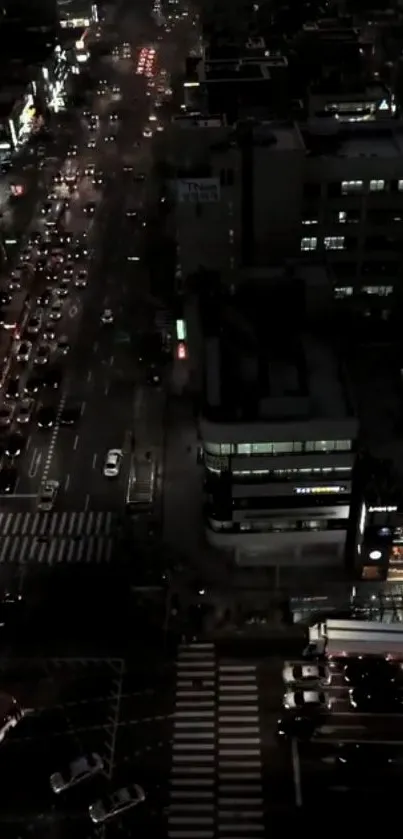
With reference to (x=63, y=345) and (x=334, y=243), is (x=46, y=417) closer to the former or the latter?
(x=63, y=345)

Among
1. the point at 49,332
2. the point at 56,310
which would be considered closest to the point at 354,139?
the point at 56,310

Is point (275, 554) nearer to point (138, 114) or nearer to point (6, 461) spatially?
point (6, 461)

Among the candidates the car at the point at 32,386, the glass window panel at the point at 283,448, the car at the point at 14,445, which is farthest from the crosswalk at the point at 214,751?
the car at the point at 32,386

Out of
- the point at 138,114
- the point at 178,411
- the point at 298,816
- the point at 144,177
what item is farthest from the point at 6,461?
the point at 138,114

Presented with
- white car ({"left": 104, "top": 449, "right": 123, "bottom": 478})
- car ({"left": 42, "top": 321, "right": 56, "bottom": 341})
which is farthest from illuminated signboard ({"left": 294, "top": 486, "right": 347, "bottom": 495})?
car ({"left": 42, "top": 321, "right": 56, "bottom": 341})

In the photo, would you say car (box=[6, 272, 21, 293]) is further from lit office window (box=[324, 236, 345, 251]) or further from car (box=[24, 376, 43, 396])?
lit office window (box=[324, 236, 345, 251])
